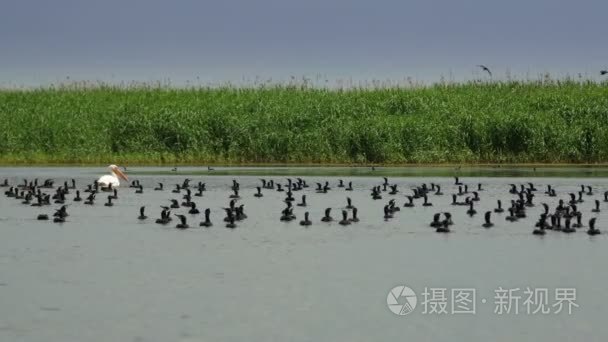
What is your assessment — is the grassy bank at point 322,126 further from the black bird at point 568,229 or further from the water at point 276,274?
the black bird at point 568,229

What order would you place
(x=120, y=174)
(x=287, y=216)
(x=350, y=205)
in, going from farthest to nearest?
(x=120, y=174) → (x=350, y=205) → (x=287, y=216)

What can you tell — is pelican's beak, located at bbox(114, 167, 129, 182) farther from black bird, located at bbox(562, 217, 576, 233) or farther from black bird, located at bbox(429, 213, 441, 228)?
black bird, located at bbox(562, 217, 576, 233)

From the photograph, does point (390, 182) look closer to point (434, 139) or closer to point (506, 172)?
point (506, 172)

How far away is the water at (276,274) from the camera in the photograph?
1394 centimetres

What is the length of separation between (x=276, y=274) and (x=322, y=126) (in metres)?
28.1

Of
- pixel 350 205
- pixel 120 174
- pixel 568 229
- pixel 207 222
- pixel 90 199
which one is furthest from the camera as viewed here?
pixel 120 174

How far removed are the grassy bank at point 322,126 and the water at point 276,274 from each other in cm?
1563

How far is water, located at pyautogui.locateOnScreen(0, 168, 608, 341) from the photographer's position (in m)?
13.9

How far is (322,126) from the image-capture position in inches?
1793

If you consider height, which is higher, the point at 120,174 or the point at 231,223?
the point at 120,174

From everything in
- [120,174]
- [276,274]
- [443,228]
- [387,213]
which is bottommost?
[276,274]

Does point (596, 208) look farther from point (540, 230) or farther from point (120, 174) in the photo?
point (120, 174)

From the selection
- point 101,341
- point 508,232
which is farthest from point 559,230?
point 101,341

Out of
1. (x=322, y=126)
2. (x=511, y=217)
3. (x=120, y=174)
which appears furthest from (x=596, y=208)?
(x=322, y=126)
